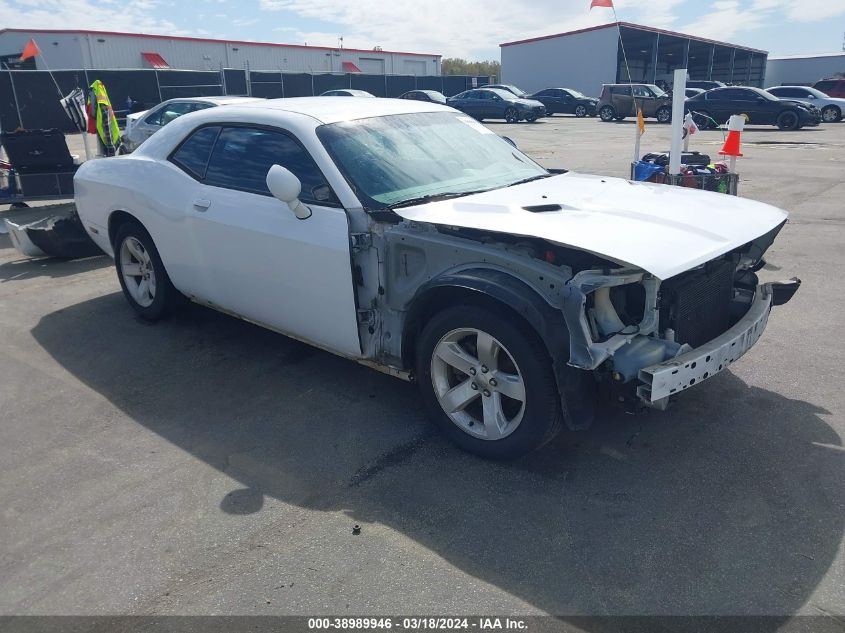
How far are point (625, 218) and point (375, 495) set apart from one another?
5.86 ft

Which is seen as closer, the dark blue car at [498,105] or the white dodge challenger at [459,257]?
the white dodge challenger at [459,257]

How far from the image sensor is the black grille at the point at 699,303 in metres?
3.21

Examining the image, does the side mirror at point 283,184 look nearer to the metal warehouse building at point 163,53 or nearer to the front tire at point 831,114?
the front tire at point 831,114

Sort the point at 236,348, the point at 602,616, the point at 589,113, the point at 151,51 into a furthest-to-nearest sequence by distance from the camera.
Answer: the point at 151,51
the point at 589,113
the point at 236,348
the point at 602,616

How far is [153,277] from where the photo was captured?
5371mm

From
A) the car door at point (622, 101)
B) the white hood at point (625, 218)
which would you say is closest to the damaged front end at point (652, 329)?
the white hood at point (625, 218)

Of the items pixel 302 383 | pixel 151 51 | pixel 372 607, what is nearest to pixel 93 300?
pixel 302 383

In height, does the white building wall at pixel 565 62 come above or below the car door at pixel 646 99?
above

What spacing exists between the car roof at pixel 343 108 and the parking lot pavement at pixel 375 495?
1648 millimetres

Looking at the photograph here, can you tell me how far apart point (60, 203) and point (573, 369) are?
11.0 metres

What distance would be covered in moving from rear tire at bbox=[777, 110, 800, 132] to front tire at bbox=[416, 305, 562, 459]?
2445 cm

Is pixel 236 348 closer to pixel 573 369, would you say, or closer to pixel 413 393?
pixel 413 393

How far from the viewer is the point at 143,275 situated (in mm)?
5504

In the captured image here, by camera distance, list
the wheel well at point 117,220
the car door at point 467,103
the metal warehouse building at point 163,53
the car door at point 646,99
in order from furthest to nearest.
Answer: the metal warehouse building at point 163,53
the car door at point 467,103
the car door at point 646,99
the wheel well at point 117,220
